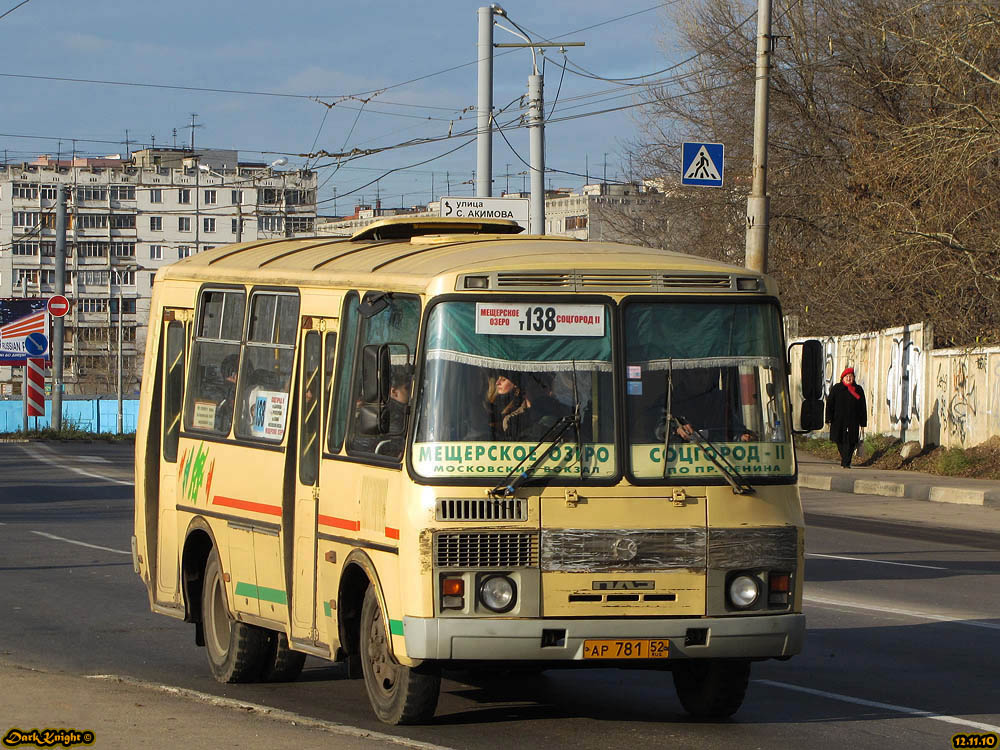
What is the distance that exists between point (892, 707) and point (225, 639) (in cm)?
399

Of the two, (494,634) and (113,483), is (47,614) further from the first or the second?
(113,483)

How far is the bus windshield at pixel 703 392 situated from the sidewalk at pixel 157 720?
186 centimetres

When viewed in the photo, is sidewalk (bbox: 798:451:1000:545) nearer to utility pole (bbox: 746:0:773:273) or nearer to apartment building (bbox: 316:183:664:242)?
utility pole (bbox: 746:0:773:273)

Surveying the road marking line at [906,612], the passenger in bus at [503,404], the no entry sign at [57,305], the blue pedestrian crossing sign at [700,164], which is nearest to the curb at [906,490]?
the blue pedestrian crossing sign at [700,164]

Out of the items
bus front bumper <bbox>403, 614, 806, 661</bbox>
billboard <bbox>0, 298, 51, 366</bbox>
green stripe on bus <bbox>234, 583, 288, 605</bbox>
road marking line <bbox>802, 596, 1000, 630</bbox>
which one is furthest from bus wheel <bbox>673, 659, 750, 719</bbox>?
billboard <bbox>0, 298, 51, 366</bbox>

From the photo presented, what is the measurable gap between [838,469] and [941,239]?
465 centimetres

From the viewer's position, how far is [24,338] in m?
46.7

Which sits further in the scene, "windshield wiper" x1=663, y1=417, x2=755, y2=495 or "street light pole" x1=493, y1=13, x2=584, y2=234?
"street light pole" x1=493, y1=13, x2=584, y2=234

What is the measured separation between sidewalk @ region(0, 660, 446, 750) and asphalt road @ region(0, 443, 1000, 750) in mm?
297

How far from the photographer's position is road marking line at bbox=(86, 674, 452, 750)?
750 cm

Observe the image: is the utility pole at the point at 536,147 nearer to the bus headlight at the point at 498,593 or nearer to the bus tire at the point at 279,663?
the bus tire at the point at 279,663

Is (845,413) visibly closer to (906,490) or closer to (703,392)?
(906,490)

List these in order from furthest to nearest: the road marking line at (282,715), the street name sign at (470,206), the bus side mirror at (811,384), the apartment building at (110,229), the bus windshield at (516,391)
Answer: the apartment building at (110,229) → the street name sign at (470,206) → the bus side mirror at (811,384) → the bus windshield at (516,391) → the road marking line at (282,715)

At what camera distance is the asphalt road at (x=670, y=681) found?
8.17 meters
